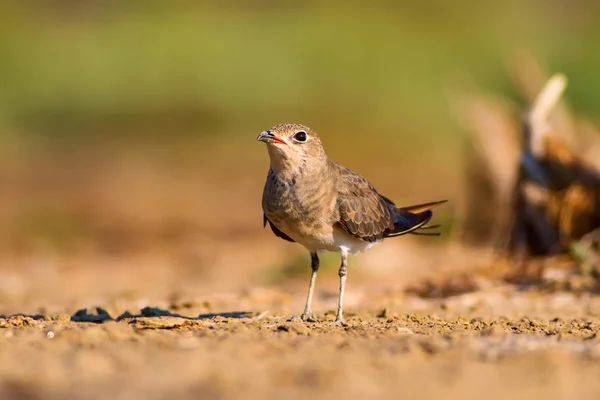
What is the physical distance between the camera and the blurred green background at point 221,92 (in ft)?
51.3

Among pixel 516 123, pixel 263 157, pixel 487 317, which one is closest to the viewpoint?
pixel 487 317

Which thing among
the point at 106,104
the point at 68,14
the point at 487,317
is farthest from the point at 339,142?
the point at 487,317

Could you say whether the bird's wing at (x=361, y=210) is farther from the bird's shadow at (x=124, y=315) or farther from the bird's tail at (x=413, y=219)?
the bird's shadow at (x=124, y=315)

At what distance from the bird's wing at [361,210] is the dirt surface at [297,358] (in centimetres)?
57

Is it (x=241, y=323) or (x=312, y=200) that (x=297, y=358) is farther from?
(x=312, y=200)

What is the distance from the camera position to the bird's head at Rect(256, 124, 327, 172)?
577 cm

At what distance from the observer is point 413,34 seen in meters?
25.5

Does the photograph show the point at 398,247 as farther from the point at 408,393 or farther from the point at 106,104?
the point at 106,104

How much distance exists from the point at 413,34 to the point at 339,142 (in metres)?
7.33

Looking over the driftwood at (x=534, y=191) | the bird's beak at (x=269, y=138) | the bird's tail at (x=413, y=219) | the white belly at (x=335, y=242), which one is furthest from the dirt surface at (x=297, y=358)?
the driftwood at (x=534, y=191)

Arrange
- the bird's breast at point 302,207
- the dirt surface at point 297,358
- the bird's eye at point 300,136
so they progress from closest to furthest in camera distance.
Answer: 1. the dirt surface at point 297,358
2. the bird's breast at point 302,207
3. the bird's eye at point 300,136

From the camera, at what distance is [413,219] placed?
21.9 ft

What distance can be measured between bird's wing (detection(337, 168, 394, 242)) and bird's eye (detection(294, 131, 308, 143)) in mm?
406

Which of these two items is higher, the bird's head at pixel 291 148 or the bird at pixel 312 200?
the bird's head at pixel 291 148
